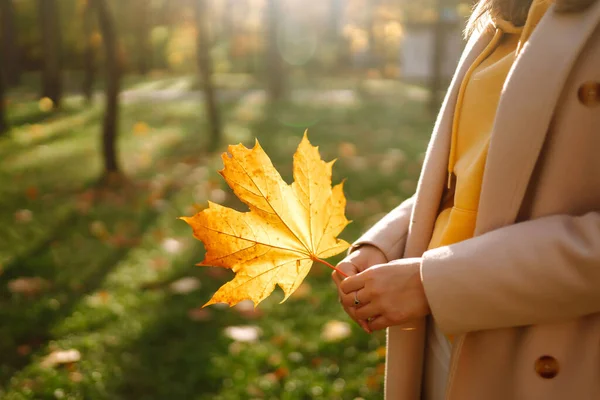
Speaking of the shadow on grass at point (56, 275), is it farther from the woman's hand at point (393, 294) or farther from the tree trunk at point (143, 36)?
the tree trunk at point (143, 36)

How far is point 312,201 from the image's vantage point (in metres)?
1.22

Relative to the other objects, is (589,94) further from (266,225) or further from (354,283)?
(266,225)

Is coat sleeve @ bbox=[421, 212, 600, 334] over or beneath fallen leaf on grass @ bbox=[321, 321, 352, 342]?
over

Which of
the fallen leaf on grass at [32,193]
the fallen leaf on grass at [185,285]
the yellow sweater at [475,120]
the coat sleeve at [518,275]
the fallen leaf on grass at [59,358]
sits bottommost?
the fallen leaf on grass at [32,193]

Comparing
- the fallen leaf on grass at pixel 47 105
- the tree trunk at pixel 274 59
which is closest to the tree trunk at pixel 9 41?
the fallen leaf on grass at pixel 47 105

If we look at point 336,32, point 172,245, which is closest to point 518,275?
point 172,245

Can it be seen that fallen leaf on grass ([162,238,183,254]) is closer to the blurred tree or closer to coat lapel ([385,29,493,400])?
coat lapel ([385,29,493,400])

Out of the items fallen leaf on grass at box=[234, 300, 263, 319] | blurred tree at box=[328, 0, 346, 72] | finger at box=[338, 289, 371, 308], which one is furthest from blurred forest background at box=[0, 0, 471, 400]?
blurred tree at box=[328, 0, 346, 72]

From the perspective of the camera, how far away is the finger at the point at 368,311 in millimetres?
1058

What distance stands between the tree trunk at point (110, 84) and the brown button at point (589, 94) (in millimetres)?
6213

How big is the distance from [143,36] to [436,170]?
89.9ft

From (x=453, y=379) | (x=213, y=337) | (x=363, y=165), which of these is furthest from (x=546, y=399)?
(x=363, y=165)

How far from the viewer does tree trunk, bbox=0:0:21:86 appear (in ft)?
46.3

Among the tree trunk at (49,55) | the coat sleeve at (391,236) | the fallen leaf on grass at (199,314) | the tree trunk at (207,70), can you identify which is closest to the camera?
the coat sleeve at (391,236)
